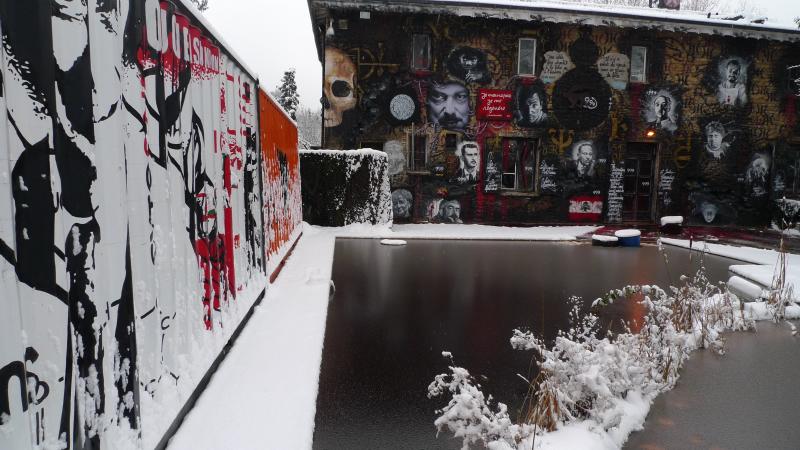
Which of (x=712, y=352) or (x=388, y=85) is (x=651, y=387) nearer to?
(x=712, y=352)

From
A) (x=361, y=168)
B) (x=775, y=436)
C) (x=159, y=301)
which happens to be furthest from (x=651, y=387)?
(x=361, y=168)

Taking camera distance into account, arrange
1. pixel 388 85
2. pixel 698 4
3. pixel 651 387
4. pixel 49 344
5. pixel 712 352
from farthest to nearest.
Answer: pixel 698 4 < pixel 388 85 < pixel 712 352 < pixel 651 387 < pixel 49 344

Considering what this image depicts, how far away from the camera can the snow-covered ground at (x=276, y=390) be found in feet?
6.86

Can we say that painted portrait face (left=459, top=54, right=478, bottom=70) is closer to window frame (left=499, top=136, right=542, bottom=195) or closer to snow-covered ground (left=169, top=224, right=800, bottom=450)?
window frame (left=499, top=136, right=542, bottom=195)

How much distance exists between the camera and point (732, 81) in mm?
13617

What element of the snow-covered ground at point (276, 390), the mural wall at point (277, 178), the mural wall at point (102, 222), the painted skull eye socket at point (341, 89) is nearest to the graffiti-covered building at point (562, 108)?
the painted skull eye socket at point (341, 89)

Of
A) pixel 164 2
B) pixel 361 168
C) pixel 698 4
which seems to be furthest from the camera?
pixel 698 4

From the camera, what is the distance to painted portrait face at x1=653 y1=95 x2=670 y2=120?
13375 millimetres

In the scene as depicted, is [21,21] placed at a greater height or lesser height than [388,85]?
lesser

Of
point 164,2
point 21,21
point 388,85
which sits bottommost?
point 21,21

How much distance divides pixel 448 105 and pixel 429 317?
9.49 meters

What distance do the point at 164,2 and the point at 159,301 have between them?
1440 mm

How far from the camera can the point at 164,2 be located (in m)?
2.18

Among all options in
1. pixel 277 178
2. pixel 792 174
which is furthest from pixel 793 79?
pixel 277 178
